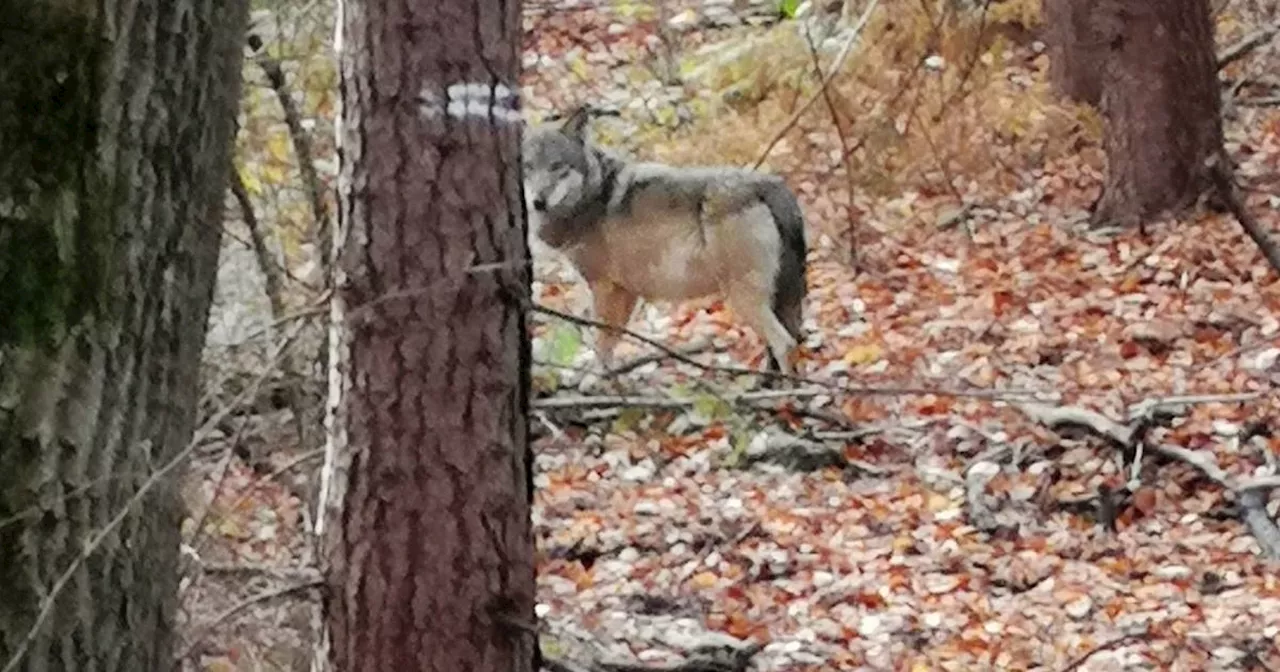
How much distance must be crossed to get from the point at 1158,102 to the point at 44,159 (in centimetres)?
880

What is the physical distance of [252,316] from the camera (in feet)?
21.4

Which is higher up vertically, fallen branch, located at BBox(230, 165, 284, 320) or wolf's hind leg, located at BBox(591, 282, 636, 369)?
fallen branch, located at BBox(230, 165, 284, 320)

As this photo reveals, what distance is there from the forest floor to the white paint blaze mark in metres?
0.57

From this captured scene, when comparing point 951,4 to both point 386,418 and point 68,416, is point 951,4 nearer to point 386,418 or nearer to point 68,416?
point 386,418

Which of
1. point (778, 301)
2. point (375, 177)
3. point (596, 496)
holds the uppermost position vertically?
point (375, 177)

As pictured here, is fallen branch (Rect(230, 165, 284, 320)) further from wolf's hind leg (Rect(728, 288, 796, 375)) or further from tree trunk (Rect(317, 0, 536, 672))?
wolf's hind leg (Rect(728, 288, 796, 375))

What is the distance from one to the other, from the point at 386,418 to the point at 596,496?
168 inches

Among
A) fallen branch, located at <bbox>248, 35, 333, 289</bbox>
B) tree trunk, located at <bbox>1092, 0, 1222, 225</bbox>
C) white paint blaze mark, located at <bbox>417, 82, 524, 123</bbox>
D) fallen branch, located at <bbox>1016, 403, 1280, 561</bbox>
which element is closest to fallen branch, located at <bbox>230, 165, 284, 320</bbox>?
fallen branch, located at <bbox>248, 35, 333, 289</bbox>

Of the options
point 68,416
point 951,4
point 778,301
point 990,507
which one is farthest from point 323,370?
point 951,4

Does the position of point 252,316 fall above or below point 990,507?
above

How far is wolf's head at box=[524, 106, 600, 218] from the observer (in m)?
8.95

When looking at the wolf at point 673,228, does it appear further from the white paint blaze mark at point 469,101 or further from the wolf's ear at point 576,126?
the white paint blaze mark at point 469,101

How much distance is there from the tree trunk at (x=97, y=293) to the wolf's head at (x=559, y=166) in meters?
6.39

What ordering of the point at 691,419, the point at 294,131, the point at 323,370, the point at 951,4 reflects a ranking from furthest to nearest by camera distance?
the point at 951,4, the point at 691,419, the point at 294,131, the point at 323,370
